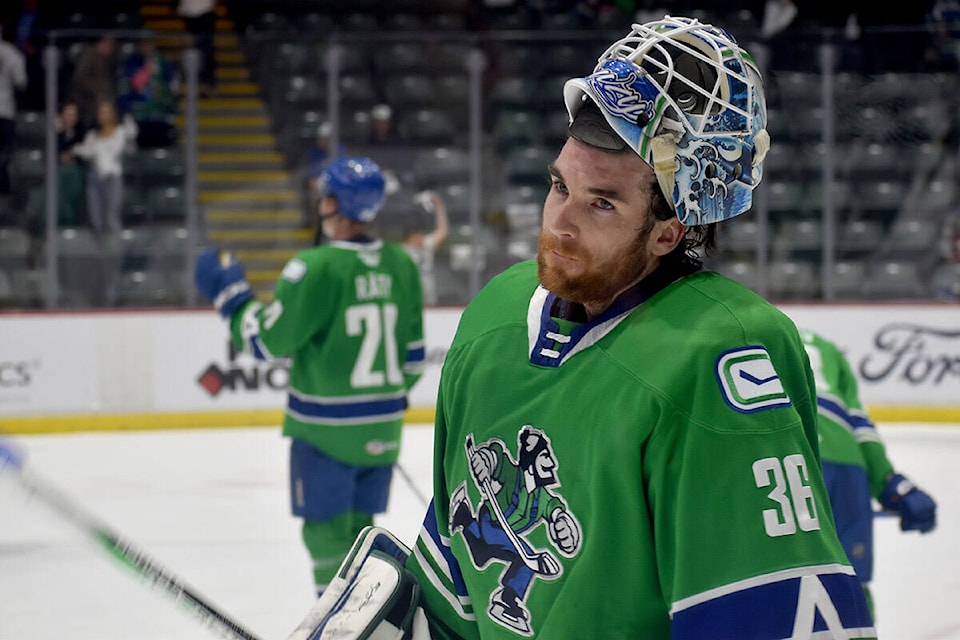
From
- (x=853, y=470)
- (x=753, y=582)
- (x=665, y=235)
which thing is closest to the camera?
(x=753, y=582)

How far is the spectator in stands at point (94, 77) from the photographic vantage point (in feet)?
23.1

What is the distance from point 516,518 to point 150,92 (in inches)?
257

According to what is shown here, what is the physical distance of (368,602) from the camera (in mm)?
1119

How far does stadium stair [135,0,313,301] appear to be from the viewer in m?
7.12

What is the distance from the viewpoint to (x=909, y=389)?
23.5ft

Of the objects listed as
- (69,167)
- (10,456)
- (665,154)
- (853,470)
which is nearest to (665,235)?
(665,154)

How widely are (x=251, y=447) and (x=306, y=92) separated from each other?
2179 millimetres

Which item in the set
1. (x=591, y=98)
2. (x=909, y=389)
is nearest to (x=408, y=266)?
(x=591, y=98)

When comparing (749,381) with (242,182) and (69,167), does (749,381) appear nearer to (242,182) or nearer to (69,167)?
(242,182)

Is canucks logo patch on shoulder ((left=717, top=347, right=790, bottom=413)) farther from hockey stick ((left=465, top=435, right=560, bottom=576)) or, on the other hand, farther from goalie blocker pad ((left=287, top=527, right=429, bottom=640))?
goalie blocker pad ((left=287, top=527, right=429, bottom=640))

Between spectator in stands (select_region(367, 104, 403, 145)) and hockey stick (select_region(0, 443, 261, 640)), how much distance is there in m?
6.28

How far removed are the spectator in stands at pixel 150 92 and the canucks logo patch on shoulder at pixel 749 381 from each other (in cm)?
655

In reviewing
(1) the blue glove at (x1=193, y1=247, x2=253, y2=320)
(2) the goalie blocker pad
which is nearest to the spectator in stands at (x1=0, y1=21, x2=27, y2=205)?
(1) the blue glove at (x1=193, y1=247, x2=253, y2=320)

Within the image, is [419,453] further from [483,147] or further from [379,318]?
[379,318]
